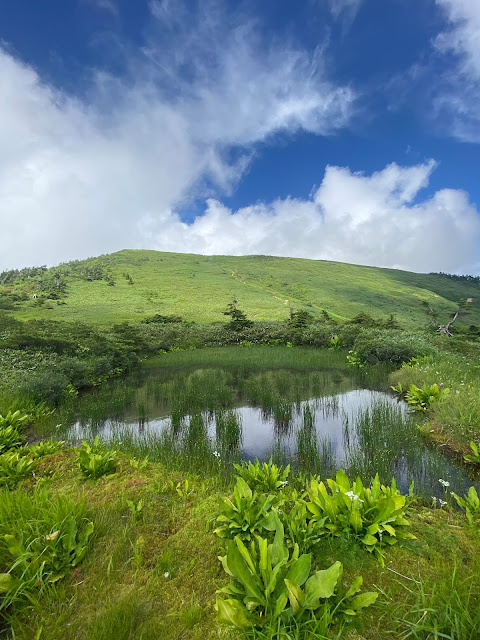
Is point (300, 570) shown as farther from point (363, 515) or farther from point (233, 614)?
point (363, 515)

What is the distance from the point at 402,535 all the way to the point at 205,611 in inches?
90.6

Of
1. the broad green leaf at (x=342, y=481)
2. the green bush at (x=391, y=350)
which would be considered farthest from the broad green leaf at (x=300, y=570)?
the green bush at (x=391, y=350)

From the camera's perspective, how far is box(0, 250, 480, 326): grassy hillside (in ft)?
173

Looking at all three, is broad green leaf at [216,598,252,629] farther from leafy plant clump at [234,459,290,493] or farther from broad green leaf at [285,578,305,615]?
leafy plant clump at [234,459,290,493]

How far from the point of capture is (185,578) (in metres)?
2.97

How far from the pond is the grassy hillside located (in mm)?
31768

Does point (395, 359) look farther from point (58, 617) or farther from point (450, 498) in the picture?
point (58, 617)

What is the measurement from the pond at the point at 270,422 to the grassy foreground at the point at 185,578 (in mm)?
2015

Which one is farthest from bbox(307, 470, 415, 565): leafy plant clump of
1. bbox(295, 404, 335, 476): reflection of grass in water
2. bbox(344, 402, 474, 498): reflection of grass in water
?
bbox(295, 404, 335, 476): reflection of grass in water

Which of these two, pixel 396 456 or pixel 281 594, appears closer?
pixel 281 594

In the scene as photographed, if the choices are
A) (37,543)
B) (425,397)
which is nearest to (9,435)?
(37,543)

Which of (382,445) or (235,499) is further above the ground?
(235,499)

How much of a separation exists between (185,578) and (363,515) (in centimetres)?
213

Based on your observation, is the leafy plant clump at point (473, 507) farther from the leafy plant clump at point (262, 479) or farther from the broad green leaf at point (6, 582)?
the broad green leaf at point (6, 582)
